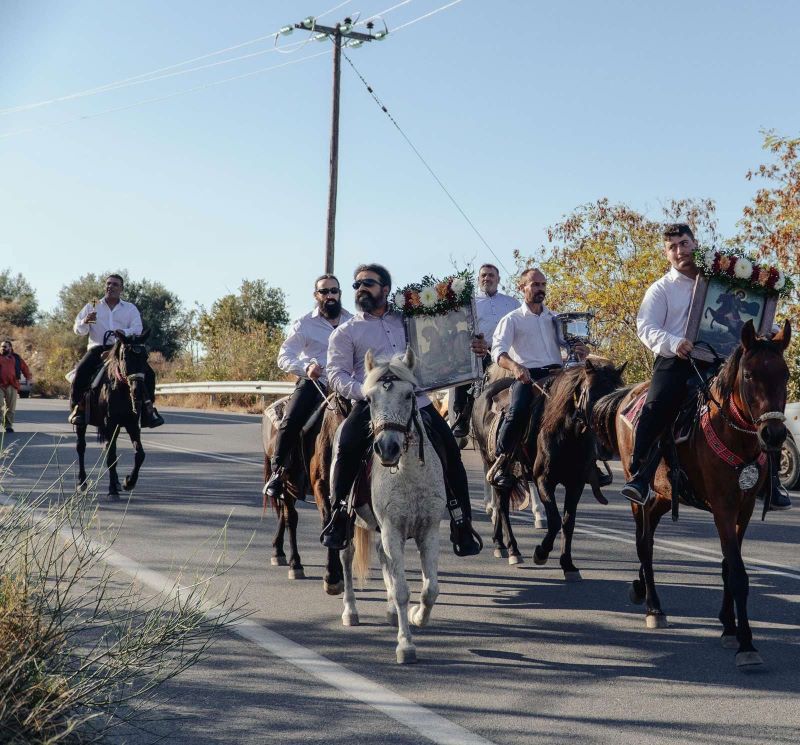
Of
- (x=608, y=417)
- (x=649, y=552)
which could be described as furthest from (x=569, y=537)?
(x=649, y=552)

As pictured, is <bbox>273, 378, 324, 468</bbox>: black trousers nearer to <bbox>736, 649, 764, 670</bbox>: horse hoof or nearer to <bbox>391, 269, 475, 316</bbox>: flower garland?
<bbox>391, 269, 475, 316</bbox>: flower garland

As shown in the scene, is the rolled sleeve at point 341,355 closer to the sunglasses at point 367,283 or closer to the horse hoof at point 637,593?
the sunglasses at point 367,283

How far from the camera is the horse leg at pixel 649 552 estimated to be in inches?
289

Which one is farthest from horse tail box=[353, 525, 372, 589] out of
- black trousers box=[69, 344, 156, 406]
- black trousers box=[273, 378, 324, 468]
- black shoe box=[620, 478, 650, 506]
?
black trousers box=[69, 344, 156, 406]

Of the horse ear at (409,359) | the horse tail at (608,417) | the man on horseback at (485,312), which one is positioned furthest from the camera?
the man on horseback at (485,312)

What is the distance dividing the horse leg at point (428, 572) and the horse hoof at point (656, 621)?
159 cm

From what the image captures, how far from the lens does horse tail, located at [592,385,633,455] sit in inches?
347

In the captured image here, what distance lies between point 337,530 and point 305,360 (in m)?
2.30

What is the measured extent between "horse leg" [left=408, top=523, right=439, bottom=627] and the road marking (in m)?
0.71

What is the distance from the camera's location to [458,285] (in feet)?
27.4

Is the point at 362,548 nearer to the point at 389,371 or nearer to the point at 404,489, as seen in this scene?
the point at 404,489

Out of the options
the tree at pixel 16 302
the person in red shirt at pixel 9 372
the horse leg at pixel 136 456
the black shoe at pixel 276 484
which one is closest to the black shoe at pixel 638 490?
the black shoe at pixel 276 484

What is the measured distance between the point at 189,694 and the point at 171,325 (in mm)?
72418

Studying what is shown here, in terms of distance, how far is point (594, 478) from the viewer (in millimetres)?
9727
